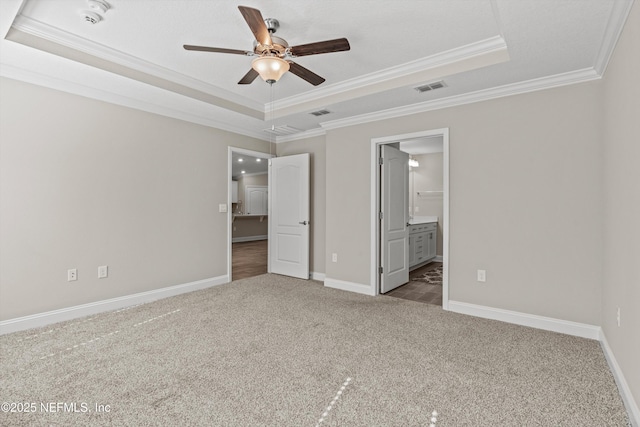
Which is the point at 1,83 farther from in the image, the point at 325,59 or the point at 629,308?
the point at 629,308

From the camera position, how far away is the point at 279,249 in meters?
5.39

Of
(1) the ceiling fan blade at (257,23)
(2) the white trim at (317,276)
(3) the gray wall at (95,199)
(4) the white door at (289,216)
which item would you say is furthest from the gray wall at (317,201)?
(1) the ceiling fan blade at (257,23)

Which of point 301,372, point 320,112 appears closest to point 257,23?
point 320,112

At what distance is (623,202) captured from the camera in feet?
6.70

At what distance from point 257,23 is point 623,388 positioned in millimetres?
3210

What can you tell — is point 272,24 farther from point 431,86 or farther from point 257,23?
point 431,86

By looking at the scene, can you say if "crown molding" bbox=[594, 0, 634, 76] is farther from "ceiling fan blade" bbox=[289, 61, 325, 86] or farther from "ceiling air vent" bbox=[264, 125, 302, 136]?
"ceiling air vent" bbox=[264, 125, 302, 136]

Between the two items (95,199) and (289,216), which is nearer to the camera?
(95,199)

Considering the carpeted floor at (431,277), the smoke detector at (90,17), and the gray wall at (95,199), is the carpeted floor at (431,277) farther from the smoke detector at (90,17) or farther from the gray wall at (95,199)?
the smoke detector at (90,17)

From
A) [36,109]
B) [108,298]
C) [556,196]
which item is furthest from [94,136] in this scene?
[556,196]

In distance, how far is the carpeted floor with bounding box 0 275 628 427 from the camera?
5.66 feet

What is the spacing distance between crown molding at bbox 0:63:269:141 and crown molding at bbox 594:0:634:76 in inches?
164

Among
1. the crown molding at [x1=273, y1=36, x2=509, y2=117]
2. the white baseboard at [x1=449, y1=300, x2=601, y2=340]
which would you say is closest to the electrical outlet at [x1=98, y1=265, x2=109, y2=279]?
the crown molding at [x1=273, y1=36, x2=509, y2=117]

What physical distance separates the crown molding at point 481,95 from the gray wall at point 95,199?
2.20 meters
